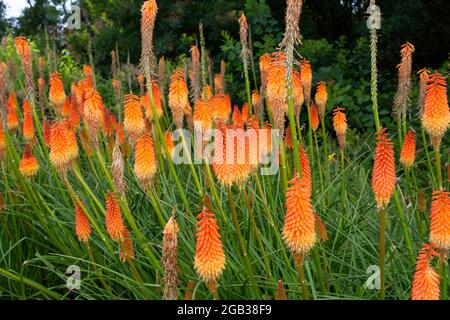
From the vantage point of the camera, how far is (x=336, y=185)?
147 inches

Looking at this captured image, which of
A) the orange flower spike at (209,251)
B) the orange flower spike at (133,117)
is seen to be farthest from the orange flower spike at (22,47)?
the orange flower spike at (209,251)

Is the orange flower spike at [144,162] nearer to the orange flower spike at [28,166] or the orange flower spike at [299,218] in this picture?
the orange flower spike at [299,218]

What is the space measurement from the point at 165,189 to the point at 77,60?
323 inches

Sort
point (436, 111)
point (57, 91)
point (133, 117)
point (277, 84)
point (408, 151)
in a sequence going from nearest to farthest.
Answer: point (277, 84), point (436, 111), point (133, 117), point (408, 151), point (57, 91)

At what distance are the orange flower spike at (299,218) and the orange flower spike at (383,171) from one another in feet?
0.85

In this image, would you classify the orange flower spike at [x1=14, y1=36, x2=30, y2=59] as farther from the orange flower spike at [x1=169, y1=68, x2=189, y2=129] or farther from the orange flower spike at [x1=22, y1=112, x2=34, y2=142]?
the orange flower spike at [x1=169, y1=68, x2=189, y2=129]

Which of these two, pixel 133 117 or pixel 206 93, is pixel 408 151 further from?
pixel 133 117

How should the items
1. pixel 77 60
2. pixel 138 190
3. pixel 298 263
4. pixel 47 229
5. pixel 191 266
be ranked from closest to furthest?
Answer: pixel 298 263, pixel 191 266, pixel 47 229, pixel 138 190, pixel 77 60

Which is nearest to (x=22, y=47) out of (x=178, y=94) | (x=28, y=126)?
(x=28, y=126)

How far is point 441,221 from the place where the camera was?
1.84 meters

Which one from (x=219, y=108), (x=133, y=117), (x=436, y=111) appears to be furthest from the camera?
(x=219, y=108)

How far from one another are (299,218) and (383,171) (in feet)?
1.09
